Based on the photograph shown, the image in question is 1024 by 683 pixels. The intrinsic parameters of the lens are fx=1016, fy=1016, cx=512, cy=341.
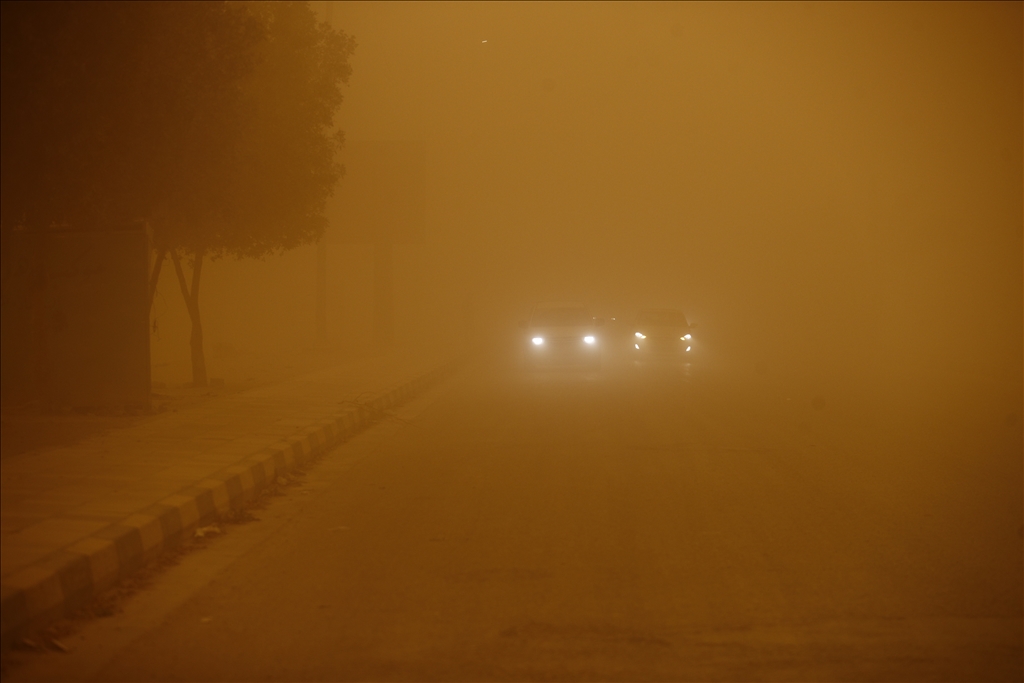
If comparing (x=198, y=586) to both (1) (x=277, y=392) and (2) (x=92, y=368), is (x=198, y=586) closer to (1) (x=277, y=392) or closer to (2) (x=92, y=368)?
(2) (x=92, y=368)

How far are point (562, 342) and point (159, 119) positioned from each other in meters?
14.8

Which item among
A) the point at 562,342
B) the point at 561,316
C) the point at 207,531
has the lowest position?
the point at 207,531

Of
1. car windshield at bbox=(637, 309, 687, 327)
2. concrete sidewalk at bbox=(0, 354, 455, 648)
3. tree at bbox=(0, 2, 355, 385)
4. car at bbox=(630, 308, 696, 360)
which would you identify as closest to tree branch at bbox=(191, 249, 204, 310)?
tree at bbox=(0, 2, 355, 385)

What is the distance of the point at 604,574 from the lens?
20.9ft

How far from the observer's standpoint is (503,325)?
67812mm

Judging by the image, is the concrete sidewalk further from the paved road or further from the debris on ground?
the paved road

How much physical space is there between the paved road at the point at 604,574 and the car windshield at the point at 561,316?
48.8 feet

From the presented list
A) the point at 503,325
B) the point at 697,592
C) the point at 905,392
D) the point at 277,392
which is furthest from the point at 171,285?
the point at 503,325

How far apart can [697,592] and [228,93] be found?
11074mm

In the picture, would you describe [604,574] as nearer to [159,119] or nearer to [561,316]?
[159,119]

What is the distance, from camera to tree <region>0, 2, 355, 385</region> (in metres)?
11.4

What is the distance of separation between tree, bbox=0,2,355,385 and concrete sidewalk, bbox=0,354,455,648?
300 cm

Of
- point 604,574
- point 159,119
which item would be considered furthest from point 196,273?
point 604,574

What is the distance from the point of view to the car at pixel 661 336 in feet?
100
